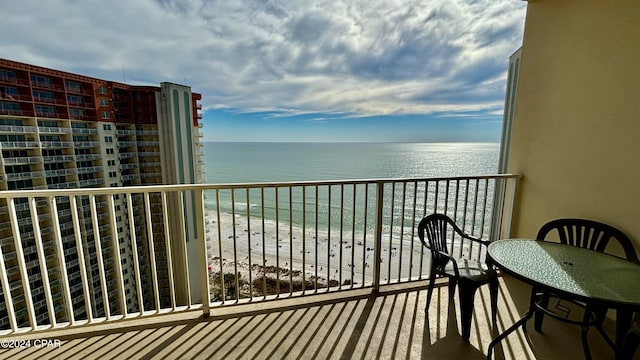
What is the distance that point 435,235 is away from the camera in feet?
6.55

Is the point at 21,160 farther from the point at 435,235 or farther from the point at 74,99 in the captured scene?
the point at 435,235

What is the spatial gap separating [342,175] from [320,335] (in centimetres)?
1143

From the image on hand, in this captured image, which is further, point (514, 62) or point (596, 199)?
point (514, 62)

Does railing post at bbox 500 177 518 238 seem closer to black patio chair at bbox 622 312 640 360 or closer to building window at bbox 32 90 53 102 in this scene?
black patio chair at bbox 622 312 640 360

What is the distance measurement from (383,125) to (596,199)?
1945cm

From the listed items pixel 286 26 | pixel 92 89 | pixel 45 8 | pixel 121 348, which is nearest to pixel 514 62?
pixel 286 26

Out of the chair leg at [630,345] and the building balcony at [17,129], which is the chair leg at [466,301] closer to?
the chair leg at [630,345]

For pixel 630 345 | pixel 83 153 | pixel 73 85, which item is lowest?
pixel 630 345

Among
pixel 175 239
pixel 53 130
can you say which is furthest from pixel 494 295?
pixel 53 130

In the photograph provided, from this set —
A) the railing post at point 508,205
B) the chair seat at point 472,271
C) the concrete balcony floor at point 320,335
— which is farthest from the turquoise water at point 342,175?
the concrete balcony floor at point 320,335

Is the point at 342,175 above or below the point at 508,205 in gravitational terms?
below

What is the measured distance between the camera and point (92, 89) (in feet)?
18.1

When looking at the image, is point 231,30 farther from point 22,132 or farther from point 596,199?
point 596,199

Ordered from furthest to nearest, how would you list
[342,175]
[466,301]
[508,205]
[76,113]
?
[342,175] → [76,113] → [508,205] → [466,301]
